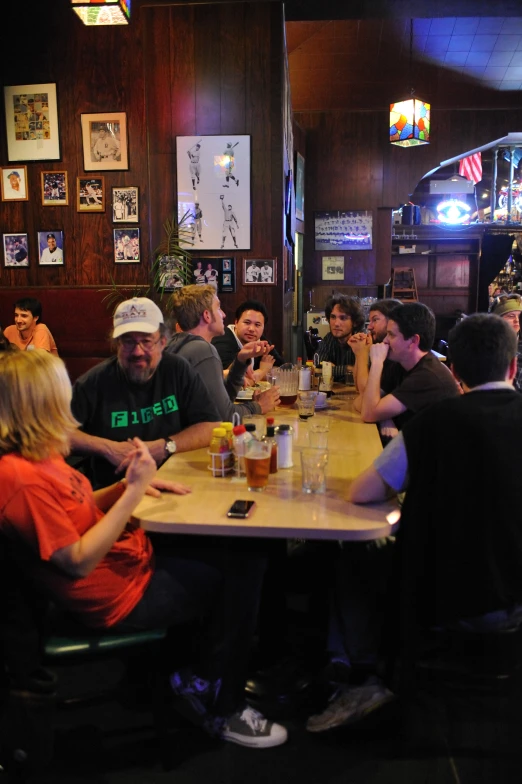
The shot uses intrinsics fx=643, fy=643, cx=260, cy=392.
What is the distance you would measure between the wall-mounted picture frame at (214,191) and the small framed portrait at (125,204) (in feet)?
1.37

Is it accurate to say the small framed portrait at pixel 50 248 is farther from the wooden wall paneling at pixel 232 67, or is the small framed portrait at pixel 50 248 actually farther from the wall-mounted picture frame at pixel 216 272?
the wooden wall paneling at pixel 232 67

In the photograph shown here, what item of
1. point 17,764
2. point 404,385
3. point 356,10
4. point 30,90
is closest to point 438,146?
point 356,10

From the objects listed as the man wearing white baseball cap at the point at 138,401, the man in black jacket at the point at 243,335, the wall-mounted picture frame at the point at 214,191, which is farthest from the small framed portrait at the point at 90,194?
the man wearing white baseball cap at the point at 138,401

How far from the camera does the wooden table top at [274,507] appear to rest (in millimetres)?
1738

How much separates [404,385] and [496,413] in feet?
3.77

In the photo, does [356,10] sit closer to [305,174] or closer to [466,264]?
[305,174]

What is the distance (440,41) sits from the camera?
7.78 metres

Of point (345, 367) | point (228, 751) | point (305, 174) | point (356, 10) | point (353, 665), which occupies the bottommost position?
point (228, 751)

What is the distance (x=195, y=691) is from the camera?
2.00 meters

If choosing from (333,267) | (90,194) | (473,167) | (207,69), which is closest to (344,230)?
(333,267)

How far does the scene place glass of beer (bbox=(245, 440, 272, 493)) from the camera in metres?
2.05

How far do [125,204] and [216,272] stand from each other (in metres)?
1.00

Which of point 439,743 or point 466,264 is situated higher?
point 466,264

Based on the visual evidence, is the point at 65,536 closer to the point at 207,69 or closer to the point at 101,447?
the point at 101,447
